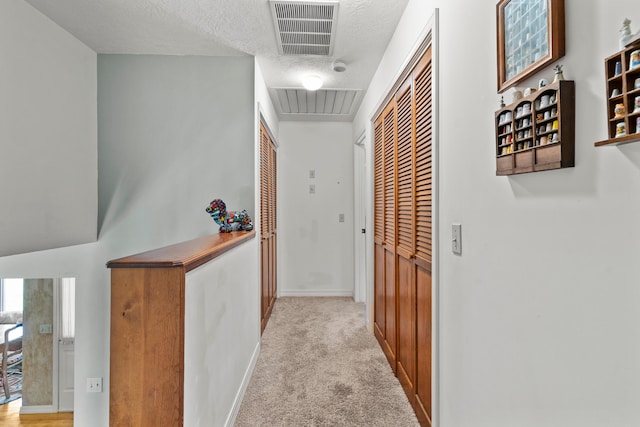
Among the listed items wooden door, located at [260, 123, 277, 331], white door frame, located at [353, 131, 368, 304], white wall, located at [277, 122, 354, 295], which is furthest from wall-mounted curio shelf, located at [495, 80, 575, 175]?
white wall, located at [277, 122, 354, 295]

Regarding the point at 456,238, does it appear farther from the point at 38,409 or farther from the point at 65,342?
the point at 38,409

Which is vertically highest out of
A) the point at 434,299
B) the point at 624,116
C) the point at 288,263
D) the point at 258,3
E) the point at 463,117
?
the point at 258,3

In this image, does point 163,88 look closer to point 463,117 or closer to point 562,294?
point 463,117

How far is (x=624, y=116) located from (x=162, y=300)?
119 cm

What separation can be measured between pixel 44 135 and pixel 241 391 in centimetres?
215

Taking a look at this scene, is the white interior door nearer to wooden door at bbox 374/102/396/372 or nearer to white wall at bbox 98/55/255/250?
white wall at bbox 98/55/255/250

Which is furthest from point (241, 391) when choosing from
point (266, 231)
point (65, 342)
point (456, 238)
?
point (65, 342)

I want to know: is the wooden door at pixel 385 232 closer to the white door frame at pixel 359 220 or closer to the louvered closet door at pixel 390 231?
the louvered closet door at pixel 390 231

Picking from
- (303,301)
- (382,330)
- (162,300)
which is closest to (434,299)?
(162,300)

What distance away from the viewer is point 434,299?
4.79ft

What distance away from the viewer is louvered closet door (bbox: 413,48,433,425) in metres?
1.63

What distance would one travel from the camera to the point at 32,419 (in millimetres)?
3271

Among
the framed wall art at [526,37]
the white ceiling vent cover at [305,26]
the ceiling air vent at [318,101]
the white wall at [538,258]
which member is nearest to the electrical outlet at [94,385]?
the white wall at [538,258]

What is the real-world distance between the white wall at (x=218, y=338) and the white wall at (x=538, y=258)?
99 centimetres
